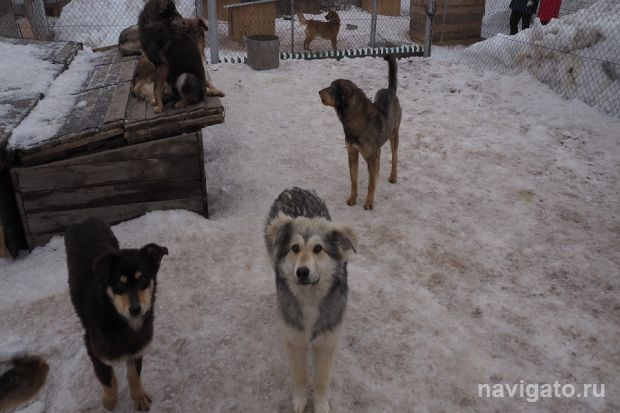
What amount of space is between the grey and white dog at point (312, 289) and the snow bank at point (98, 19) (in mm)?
11485

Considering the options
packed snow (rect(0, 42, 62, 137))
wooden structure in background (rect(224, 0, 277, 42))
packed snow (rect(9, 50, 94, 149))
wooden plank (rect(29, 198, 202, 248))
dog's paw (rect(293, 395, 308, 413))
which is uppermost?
wooden structure in background (rect(224, 0, 277, 42))

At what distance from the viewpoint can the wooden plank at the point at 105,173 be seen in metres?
4.52

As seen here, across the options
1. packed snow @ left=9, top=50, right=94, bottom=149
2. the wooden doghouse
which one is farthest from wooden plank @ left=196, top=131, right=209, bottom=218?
packed snow @ left=9, top=50, right=94, bottom=149

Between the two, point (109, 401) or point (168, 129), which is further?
point (168, 129)

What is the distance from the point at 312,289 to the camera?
2.78 m

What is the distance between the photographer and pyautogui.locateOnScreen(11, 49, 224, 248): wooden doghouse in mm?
4547

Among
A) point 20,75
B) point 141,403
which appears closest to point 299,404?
point 141,403

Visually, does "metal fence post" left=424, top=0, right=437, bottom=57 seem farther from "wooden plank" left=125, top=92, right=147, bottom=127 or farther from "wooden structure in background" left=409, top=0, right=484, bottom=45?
"wooden plank" left=125, top=92, right=147, bottom=127

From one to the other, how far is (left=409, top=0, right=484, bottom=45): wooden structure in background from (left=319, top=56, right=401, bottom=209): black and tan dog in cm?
869

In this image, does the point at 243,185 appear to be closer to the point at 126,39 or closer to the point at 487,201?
the point at 487,201

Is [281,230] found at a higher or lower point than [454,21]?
lower

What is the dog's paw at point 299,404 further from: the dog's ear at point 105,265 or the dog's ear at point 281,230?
the dog's ear at point 105,265

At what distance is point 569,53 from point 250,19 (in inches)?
315

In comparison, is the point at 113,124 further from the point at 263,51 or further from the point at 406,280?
the point at 263,51
